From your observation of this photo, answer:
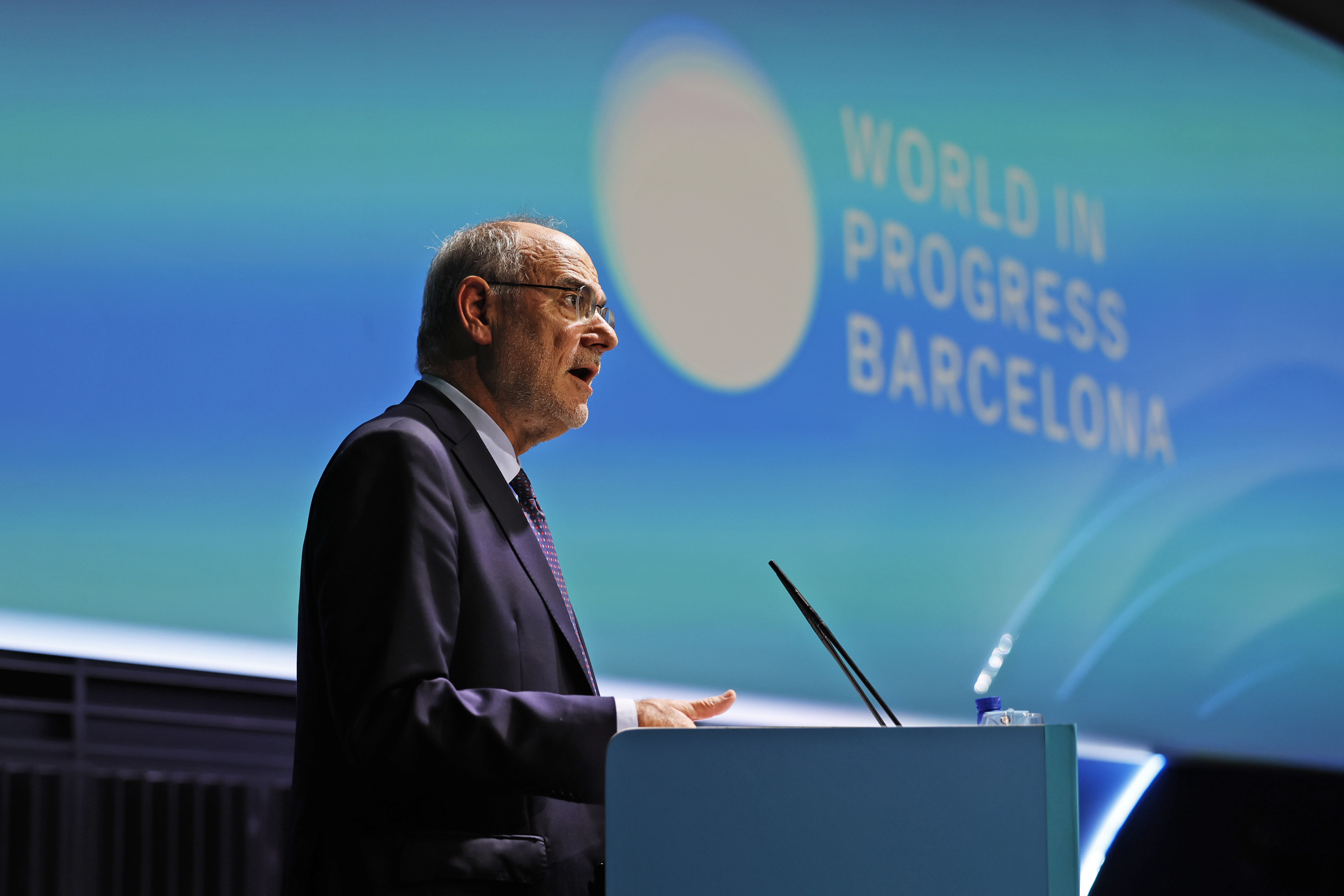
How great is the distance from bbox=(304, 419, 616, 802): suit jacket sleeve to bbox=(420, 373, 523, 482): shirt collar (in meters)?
0.22

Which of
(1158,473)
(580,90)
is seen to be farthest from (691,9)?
(1158,473)

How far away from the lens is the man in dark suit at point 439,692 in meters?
1.30

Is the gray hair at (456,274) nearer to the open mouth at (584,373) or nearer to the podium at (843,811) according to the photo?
the open mouth at (584,373)

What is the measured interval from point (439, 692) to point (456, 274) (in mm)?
718

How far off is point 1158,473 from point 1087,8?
1.30 m

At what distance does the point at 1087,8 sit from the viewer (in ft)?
12.2

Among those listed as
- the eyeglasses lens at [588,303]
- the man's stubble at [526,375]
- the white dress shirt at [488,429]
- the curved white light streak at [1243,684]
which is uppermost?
the eyeglasses lens at [588,303]

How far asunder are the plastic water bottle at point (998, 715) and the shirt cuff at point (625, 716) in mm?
327

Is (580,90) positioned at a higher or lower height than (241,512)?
higher

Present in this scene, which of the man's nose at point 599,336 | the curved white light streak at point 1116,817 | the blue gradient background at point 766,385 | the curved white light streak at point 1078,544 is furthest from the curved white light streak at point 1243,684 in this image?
the man's nose at point 599,336

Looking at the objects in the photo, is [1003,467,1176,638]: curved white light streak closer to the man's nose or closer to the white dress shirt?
the man's nose

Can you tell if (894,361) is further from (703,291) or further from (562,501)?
(562,501)

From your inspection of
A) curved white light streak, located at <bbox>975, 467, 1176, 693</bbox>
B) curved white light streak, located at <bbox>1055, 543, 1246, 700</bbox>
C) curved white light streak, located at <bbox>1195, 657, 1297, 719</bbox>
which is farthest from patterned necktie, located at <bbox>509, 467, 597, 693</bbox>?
Result: curved white light streak, located at <bbox>1195, 657, 1297, 719</bbox>

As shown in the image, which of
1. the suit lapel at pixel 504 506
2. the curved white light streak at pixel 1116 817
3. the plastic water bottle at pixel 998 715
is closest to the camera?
the plastic water bottle at pixel 998 715
